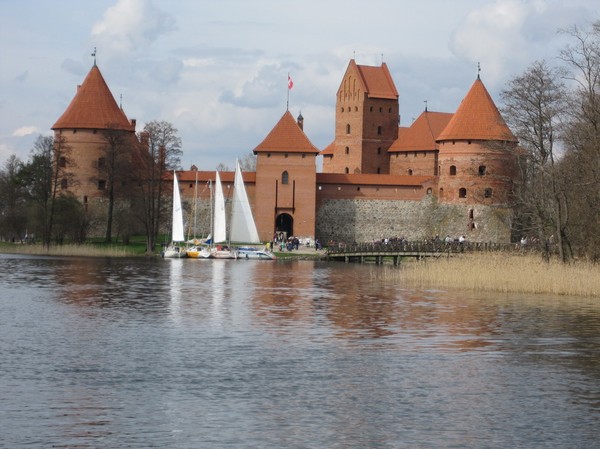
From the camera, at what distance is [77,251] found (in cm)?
4922

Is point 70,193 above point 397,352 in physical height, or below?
above

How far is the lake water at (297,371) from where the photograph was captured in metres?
11.9

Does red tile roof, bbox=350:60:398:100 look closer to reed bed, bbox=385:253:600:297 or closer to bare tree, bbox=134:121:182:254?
bare tree, bbox=134:121:182:254

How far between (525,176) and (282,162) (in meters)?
17.9

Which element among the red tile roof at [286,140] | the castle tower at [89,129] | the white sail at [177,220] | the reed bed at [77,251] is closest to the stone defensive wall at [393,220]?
the red tile roof at [286,140]

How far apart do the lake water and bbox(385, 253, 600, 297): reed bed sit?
2.25 feet

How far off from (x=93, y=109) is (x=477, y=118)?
18960mm

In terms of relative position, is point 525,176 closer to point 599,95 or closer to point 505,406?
point 599,95

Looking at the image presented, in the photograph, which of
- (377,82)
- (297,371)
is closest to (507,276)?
(297,371)

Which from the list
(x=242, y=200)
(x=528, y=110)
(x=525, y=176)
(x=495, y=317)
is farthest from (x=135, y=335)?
(x=242, y=200)

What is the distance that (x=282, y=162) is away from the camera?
189 feet

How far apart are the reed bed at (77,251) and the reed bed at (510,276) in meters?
20.1

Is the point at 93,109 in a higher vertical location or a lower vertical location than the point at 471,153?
higher

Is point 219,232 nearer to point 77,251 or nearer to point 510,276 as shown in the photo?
point 77,251
